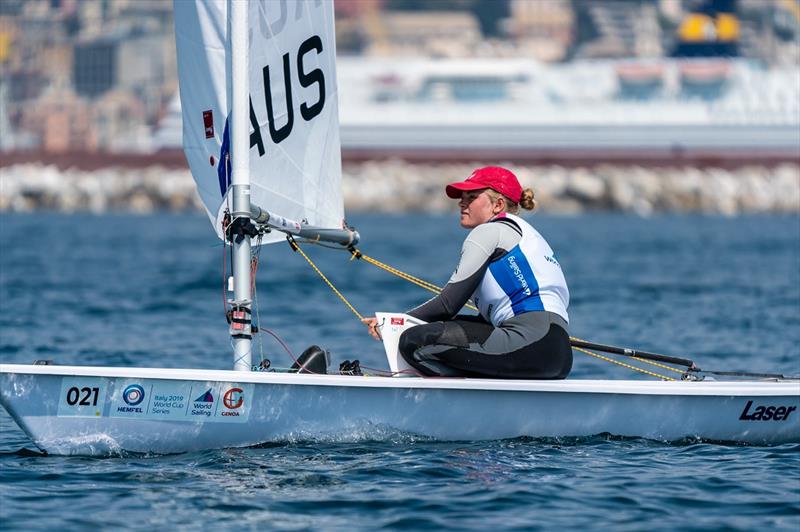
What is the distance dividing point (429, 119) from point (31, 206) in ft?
84.2

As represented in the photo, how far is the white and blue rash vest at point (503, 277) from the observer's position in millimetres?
8531

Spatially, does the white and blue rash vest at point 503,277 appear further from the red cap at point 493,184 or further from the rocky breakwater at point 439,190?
the rocky breakwater at point 439,190

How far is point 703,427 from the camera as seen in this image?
880 centimetres

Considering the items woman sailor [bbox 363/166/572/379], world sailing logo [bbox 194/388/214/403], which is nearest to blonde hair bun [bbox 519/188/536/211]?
woman sailor [bbox 363/166/572/379]

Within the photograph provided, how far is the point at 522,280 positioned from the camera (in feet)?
28.3

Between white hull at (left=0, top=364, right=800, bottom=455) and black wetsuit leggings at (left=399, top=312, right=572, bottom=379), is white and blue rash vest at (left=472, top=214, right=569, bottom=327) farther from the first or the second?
white hull at (left=0, top=364, right=800, bottom=455)

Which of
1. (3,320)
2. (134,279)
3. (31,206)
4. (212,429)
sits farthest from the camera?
(31,206)

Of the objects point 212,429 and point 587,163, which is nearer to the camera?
point 212,429

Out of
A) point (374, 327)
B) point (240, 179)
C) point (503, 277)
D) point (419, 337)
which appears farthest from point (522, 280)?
point (240, 179)

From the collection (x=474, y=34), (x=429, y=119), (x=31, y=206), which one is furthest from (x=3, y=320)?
(x=474, y=34)

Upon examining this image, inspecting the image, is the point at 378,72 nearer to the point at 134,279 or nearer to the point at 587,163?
the point at 587,163

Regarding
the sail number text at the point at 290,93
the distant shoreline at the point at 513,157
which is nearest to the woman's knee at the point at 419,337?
the sail number text at the point at 290,93

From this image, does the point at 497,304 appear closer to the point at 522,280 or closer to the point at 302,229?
the point at 522,280

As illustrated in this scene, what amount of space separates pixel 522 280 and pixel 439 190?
5526 centimetres
